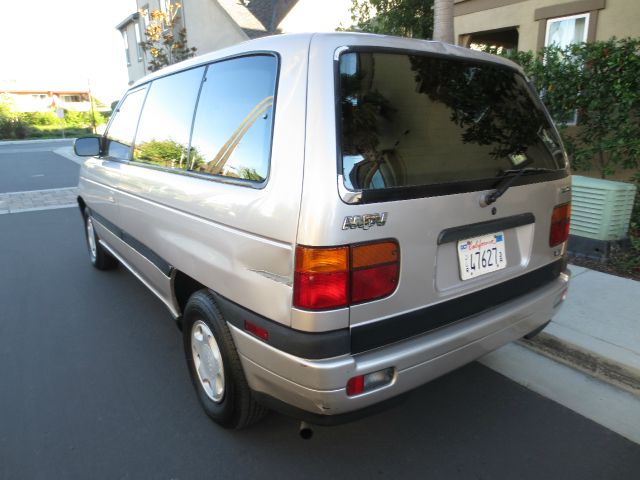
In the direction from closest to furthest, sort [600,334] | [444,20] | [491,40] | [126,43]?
[600,334]
[444,20]
[491,40]
[126,43]

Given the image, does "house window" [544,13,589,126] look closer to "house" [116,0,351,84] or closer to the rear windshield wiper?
the rear windshield wiper

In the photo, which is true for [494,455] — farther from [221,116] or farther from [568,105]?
[568,105]

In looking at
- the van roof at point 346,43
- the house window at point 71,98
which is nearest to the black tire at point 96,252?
the van roof at point 346,43

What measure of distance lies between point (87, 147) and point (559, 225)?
391 cm

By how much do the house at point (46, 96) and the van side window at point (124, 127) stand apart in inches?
2308

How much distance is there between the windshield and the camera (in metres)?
1.85

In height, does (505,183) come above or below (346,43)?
below

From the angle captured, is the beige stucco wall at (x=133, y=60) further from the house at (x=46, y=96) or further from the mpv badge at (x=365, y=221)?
the house at (x=46, y=96)

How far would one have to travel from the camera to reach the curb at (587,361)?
2.88 meters

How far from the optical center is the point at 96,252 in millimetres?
5121

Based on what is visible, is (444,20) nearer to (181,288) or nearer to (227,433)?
(181,288)

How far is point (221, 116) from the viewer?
241 cm

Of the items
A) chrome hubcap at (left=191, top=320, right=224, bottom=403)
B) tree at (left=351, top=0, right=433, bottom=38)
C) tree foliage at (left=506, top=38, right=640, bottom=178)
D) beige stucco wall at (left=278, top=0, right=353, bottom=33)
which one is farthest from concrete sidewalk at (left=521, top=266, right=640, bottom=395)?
beige stucco wall at (left=278, top=0, right=353, bottom=33)

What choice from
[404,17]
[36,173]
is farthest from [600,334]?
[36,173]
